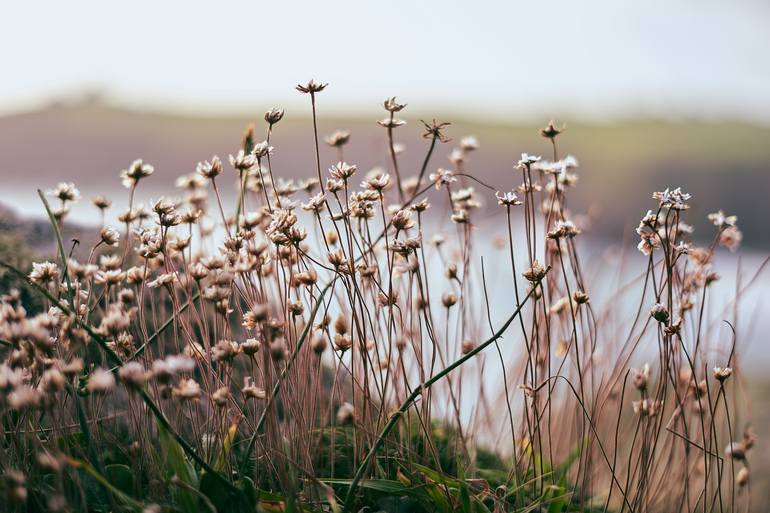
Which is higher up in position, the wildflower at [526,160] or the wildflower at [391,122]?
the wildflower at [391,122]

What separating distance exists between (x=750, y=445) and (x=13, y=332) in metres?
1.34

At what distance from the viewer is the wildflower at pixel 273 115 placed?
1225 millimetres

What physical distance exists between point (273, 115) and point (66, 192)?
16.2 inches

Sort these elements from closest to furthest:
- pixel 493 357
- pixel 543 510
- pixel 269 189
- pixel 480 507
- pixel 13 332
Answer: pixel 13 332
pixel 480 507
pixel 543 510
pixel 269 189
pixel 493 357

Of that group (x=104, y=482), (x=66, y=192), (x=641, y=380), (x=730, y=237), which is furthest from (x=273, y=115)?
(x=730, y=237)

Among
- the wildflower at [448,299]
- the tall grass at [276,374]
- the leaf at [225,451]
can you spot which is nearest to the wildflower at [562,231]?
the tall grass at [276,374]

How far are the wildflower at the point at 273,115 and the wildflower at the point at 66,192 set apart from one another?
39 cm

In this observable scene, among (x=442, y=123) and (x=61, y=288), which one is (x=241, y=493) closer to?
(x=61, y=288)

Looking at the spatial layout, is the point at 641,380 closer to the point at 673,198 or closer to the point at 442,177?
the point at 673,198

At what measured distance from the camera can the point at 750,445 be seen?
148 cm

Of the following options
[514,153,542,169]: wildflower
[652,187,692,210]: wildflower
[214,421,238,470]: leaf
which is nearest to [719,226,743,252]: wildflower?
[652,187,692,210]: wildflower

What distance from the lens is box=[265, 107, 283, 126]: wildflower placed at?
1.22 metres

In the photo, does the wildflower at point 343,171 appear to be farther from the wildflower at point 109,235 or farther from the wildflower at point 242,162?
the wildflower at point 109,235

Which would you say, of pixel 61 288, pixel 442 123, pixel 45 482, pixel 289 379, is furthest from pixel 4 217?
pixel 442 123
